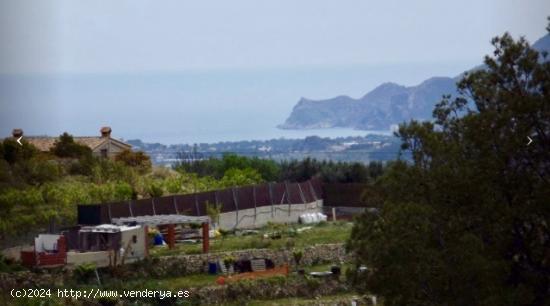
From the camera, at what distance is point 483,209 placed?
65.4ft

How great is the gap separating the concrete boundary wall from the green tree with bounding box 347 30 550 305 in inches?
646

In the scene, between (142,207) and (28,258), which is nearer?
(28,258)

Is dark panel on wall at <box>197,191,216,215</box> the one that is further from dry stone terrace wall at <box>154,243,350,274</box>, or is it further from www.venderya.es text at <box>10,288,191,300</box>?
www.venderya.es text at <box>10,288,191,300</box>

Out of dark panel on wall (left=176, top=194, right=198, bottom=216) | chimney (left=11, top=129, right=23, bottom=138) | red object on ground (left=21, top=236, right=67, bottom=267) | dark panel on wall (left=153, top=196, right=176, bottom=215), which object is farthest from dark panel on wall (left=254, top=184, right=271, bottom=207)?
red object on ground (left=21, top=236, right=67, bottom=267)

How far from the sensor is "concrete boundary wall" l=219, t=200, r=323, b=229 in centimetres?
3737

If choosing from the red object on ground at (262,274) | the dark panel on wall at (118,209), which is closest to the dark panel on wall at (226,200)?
the dark panel on wall at (118,209)

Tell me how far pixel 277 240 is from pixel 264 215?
6.06 m

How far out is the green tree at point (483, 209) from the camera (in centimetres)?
1936

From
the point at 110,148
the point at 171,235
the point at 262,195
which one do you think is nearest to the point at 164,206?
the point at 171,235

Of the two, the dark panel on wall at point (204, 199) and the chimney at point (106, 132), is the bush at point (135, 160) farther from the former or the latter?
the dark panel on wall at point (204, 199)

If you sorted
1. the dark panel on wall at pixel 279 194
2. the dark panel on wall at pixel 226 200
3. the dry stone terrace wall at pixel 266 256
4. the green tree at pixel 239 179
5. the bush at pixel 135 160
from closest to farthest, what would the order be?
the dry stone terrace wall at pixel 266 256, the dark panel on wall at pixel 226 200, the dark panel on wall at pixel 279 194, the bush at pixel 135 160, the green tree at pixel 239 179

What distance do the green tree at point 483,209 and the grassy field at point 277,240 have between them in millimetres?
10685

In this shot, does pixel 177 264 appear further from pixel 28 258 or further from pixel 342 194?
pixel 342 194

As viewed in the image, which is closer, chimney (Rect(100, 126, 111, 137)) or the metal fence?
the metal fence
